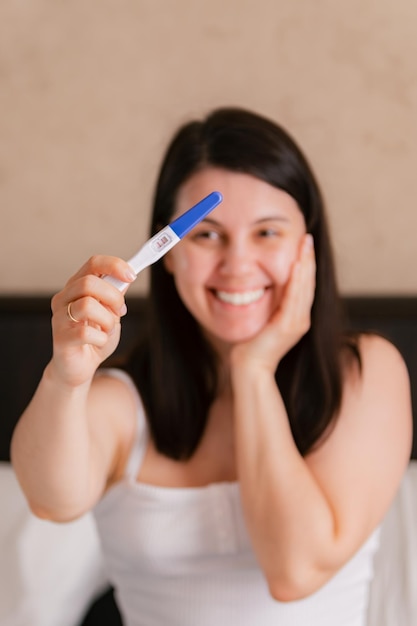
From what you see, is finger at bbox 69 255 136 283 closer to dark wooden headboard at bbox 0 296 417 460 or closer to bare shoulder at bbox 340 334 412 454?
bare shoulder at bbox 340 334 412 454

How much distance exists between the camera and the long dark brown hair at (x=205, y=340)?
3.26 feet

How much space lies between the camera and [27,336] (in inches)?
69.2

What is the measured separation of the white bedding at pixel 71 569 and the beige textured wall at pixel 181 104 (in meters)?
0.54

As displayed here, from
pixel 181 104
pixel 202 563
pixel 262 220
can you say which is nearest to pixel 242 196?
pixel 262 220

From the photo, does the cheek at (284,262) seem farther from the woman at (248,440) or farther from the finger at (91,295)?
the finger at (91,295)

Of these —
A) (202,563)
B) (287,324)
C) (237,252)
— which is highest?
(237,252)

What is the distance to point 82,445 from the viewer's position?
2.83ft

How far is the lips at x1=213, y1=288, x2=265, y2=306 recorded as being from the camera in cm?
98

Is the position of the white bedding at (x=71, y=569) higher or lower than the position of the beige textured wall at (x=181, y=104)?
lower

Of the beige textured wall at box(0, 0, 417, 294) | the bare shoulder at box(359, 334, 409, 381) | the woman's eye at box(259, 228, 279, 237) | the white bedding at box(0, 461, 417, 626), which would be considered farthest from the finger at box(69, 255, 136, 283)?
the beige textured wall at box(0, 0, 417, 294)

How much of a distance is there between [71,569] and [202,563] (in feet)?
1.60

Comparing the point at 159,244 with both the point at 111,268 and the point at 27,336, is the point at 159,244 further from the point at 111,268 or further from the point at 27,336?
the point at 27,336

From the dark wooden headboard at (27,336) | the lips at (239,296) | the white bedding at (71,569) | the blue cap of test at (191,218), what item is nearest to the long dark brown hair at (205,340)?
the lips at (239,296)

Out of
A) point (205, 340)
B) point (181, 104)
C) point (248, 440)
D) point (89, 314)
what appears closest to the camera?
point (89, 314)
